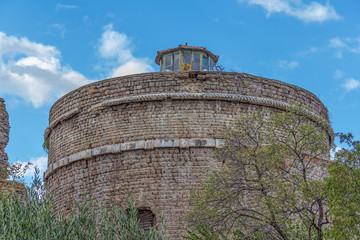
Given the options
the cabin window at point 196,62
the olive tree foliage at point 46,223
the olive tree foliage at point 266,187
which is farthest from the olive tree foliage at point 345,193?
the cabin window at point 196,62

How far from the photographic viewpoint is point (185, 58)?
18.9m

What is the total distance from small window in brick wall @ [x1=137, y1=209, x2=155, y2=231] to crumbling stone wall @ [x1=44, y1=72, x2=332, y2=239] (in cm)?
21

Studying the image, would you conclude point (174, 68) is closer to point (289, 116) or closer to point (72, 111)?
point (72, 111)

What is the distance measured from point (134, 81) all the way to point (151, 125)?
137 cm

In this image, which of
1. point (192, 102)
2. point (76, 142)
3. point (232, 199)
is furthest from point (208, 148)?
point (76, 142)

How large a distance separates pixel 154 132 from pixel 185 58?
5235 mm

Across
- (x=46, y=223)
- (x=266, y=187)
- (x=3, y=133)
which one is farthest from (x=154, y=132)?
(x=46, y=223)

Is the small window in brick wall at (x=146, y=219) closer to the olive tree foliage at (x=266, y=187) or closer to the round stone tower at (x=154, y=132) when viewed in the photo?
the round stone tower at (x=154, y=132)

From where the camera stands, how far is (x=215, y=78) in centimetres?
1482

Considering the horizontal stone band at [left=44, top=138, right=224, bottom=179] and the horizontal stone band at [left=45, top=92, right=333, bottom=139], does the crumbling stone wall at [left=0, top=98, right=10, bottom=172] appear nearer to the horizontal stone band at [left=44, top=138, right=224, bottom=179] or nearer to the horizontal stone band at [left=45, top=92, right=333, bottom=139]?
the horizontal stone band at [left=44, top=138, right=224, bottom=179]

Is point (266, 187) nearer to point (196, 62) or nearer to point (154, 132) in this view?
Result: point (154, 132)

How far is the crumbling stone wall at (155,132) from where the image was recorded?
1402 centimetres

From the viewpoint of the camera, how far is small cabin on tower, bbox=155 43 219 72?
18.9 meters

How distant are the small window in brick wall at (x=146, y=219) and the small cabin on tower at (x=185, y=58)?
242 inches
